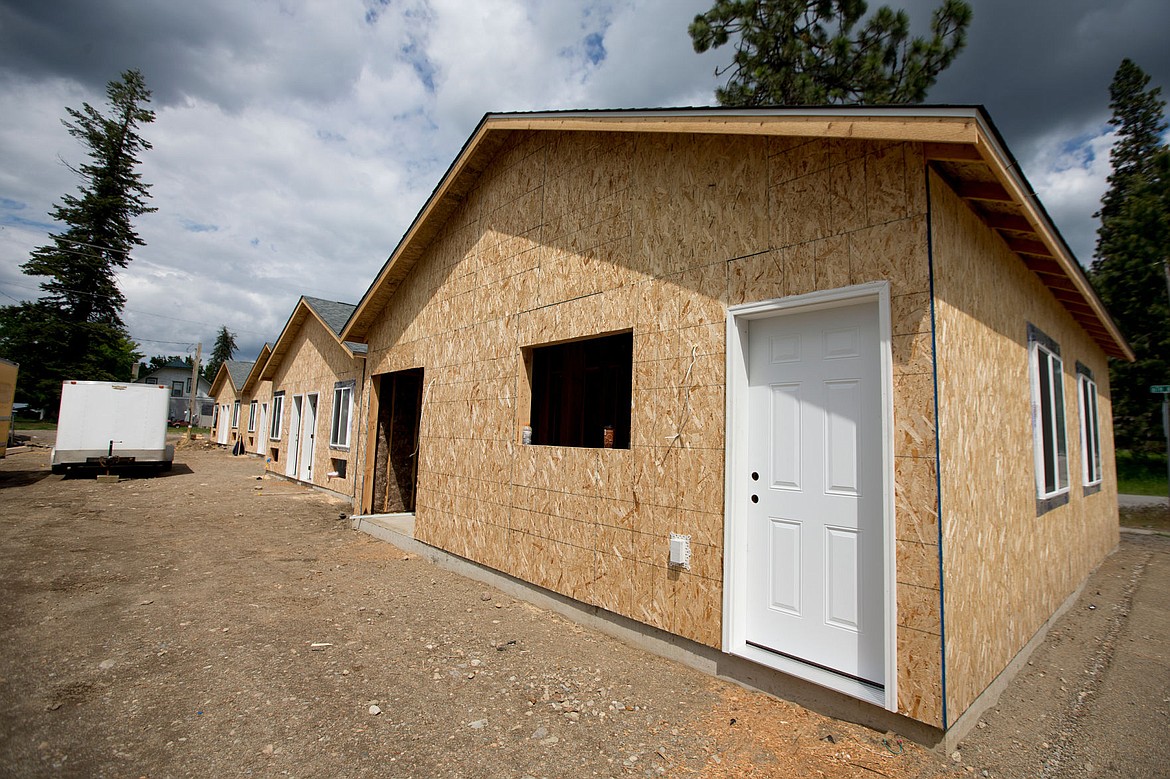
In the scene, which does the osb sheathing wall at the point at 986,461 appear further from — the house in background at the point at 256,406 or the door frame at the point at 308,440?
the house in background at the point at 256,406

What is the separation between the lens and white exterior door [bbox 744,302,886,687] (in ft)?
11.8

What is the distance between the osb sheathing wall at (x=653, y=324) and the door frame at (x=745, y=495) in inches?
2.5

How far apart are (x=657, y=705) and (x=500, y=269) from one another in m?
5.31

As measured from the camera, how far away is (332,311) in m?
16.3

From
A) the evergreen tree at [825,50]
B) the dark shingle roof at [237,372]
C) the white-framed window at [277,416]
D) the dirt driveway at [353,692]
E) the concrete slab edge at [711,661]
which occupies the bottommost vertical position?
the dirt driveway at [353,692]

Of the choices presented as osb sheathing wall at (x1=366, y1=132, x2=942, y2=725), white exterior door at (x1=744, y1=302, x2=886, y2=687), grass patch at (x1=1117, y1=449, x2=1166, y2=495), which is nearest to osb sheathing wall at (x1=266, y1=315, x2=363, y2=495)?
osb sheathing wall at (x1=366, y1=132, x2=942, y2=725)

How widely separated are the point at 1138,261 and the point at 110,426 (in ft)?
117

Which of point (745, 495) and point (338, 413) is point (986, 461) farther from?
point (338, 413)

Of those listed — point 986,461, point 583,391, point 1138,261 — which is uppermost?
point 1138,261

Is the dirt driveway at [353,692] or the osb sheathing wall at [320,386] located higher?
the osb sheathing wall at [320,386]

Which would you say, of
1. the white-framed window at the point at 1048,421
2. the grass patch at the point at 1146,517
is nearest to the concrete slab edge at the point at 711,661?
the white-framed window at the point at 1048,421

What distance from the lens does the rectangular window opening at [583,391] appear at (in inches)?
277

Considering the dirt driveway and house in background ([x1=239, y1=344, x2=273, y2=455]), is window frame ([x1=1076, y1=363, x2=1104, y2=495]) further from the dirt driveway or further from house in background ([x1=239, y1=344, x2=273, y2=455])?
house in background ([x1=239, y1=344, x2=273, y2=455])

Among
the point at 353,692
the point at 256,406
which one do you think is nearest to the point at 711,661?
→ the point at 353,692
